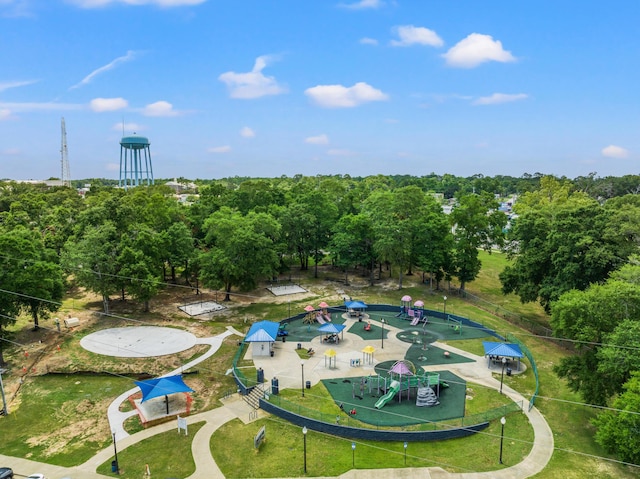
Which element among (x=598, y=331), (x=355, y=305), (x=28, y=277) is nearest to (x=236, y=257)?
(x=355, y=305)

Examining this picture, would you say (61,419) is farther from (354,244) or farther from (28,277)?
(354,244)

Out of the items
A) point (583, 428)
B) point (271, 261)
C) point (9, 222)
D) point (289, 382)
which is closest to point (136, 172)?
point (9, 222)

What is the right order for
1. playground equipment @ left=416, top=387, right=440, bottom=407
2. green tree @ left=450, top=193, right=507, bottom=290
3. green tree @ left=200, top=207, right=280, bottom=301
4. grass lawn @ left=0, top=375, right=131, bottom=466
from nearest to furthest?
1. grass lawn @ left=0, top=375, right=131, bottom=466
2. playground equipment @ left=416, top=387, right=440, bottom=407
3. green tree @ left=200, top=207, right=280, bottom=301
4. green tree @ left=450, top=193, right=507, bottom=290

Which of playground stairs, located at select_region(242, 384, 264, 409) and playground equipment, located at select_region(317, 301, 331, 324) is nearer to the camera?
playground stairs, located at select_region(242, 384, 264, 409)

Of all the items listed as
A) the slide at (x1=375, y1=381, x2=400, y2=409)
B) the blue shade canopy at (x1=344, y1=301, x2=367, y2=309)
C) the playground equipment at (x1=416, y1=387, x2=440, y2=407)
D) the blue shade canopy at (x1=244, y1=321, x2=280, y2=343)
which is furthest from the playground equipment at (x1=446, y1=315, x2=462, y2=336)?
the blue shade canopy at (x1=244, y1=321, x2=280, y2=343)

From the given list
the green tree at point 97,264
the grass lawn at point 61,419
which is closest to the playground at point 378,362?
the grass lawn at point 61,419

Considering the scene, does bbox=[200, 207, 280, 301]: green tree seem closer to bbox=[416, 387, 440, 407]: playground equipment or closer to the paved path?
the paved path

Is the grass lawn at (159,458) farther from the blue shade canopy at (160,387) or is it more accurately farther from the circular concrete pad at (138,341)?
the circular concrete pad at (138,341)
